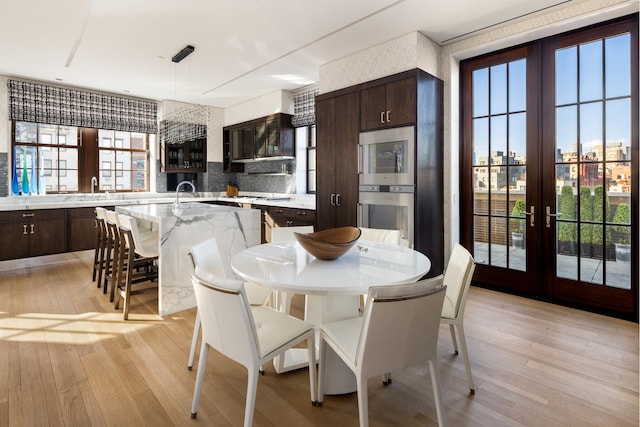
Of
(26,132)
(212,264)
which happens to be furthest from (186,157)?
(212,264)

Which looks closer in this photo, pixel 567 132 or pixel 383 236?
pixel 383 236

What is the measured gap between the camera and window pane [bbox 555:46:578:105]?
130 inches

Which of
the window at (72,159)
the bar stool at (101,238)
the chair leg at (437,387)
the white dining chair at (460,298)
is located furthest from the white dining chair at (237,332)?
the window at (72,159)

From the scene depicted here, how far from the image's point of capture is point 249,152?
6.60 m

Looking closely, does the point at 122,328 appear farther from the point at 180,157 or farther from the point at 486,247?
the point at 180,157

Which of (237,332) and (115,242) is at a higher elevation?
(115,242)

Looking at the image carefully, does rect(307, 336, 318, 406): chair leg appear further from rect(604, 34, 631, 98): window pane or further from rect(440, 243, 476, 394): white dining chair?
rect(604, 34, 631, 98): window pane

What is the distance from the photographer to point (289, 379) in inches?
83.4

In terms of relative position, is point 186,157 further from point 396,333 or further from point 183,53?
point 396,333

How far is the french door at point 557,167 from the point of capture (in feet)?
10.1

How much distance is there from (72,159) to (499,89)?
6.29 m

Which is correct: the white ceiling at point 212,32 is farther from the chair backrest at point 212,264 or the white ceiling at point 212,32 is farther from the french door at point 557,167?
the chair backrest at point 212,264

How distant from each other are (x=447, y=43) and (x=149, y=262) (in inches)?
159

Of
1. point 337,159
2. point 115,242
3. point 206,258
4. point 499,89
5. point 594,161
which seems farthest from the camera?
point 337,159
